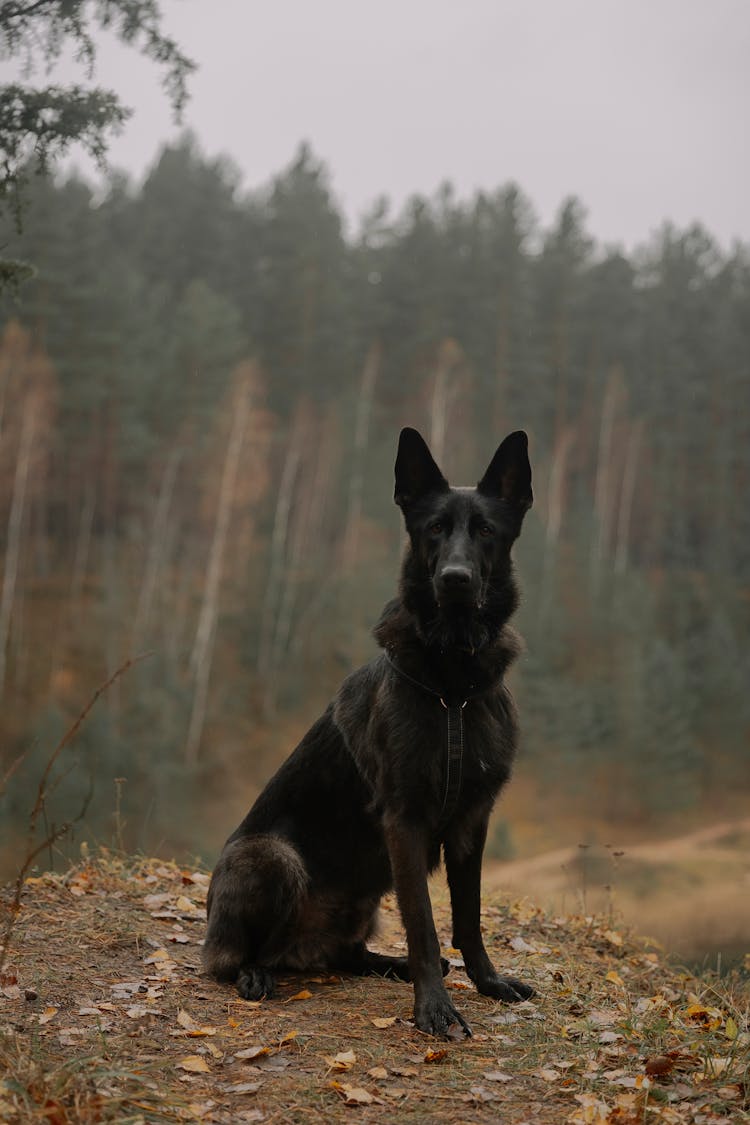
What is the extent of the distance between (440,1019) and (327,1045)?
1.61ft

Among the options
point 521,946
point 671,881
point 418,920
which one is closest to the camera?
point 418,920

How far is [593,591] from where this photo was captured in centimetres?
3191

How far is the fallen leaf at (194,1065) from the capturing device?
336cm

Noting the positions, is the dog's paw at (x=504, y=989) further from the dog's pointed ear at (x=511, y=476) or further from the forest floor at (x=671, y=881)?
the forest floor at (x=671, y=881)

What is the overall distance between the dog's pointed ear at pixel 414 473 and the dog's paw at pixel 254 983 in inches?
90.7

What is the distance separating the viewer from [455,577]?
3.91m

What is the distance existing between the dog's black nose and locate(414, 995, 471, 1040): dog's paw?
1.74m

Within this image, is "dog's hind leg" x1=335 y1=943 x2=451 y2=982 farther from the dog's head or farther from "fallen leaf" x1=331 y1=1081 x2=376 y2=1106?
the dog's head

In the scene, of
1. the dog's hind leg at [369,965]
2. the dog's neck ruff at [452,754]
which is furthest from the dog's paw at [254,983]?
the dog's neck ruff at [452,754]

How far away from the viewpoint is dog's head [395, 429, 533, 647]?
4104 millimetres

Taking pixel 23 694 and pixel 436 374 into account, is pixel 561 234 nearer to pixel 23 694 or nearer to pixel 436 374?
pixel 436 374

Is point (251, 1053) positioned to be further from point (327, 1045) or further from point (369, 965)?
point (369, 965)

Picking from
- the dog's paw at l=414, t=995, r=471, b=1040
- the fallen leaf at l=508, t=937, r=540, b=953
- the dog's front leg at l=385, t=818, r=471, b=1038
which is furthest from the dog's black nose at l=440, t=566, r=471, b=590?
the fallen leaf at l=508, t=937, r=540, b=953

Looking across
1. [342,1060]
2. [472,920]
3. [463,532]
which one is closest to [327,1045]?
[342,1060]
